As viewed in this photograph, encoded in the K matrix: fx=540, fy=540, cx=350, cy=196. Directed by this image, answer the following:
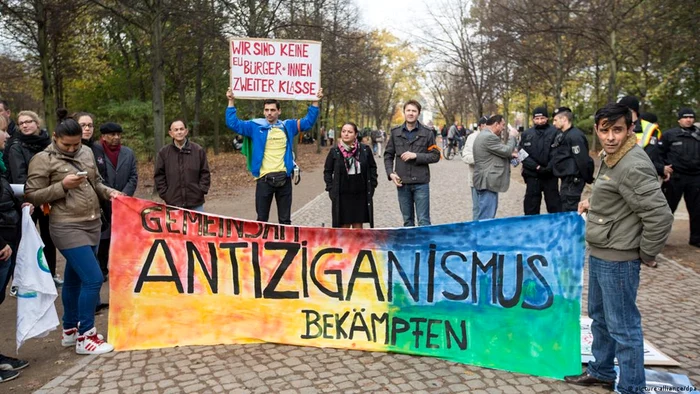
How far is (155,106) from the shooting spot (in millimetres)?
14781

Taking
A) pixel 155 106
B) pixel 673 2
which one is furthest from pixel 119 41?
pixel 673 2

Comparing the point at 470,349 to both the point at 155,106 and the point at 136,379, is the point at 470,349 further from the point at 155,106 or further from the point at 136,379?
the point at 155,106

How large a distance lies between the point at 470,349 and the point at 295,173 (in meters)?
3.73

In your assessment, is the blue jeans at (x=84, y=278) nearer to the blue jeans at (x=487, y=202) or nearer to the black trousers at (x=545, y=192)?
the blue jeans at (x=487, y=202)

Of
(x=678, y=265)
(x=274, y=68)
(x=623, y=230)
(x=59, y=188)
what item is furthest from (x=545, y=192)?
(x=59, y=188)

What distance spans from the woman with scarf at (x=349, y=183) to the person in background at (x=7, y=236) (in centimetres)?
353

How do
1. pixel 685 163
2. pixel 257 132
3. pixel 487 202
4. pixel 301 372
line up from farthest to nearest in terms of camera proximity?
1. pixel 685 163
2. pixel 487 202
3. pixel 257 132
4. pixel 301 372

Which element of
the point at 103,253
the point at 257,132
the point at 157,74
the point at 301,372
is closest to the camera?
the point at 301,372

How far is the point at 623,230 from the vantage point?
137 inches

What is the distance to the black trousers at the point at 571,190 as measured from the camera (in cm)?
732

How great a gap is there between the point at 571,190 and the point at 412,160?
7.41ft

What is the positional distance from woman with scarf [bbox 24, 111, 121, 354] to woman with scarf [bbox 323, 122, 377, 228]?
302 cm

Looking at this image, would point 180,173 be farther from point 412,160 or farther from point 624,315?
point 624,315

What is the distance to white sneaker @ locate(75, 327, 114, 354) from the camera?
4586 mm
